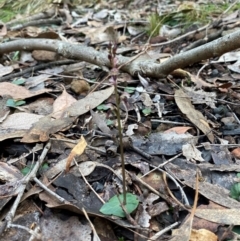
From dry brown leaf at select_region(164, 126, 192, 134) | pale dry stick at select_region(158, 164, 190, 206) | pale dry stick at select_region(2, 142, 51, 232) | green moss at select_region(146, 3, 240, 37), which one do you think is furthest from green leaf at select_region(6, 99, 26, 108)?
green moss at select_region(146, 3, 240, 37)

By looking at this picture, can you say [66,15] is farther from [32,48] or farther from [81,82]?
[81,82]

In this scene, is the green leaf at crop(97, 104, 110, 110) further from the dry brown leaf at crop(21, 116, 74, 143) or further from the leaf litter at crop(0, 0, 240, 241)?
the dry brown leaf at crop(21, 116, 74, 143)

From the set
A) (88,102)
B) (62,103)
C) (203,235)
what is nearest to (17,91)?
(62,103)

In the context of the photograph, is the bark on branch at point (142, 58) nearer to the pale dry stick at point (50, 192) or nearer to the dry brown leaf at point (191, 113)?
the dry brown leaf at point (191, 113)

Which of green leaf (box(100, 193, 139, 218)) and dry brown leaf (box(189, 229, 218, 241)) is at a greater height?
green leaf (box(100, 193, 139, 218))

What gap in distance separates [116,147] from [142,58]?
960 mm

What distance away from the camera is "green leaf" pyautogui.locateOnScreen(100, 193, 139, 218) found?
3.75ft

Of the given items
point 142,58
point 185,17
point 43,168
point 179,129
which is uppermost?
point 43,168

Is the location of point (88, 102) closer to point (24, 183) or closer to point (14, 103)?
point (14, 103)

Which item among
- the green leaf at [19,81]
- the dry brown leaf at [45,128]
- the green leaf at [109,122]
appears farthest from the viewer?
the green leaf at [19,81]

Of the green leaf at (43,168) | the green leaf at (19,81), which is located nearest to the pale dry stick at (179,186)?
the green leaf at (43,168)

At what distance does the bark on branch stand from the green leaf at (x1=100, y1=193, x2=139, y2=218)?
743 mm

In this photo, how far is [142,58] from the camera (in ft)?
7.44

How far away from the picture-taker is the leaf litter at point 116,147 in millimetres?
1147
